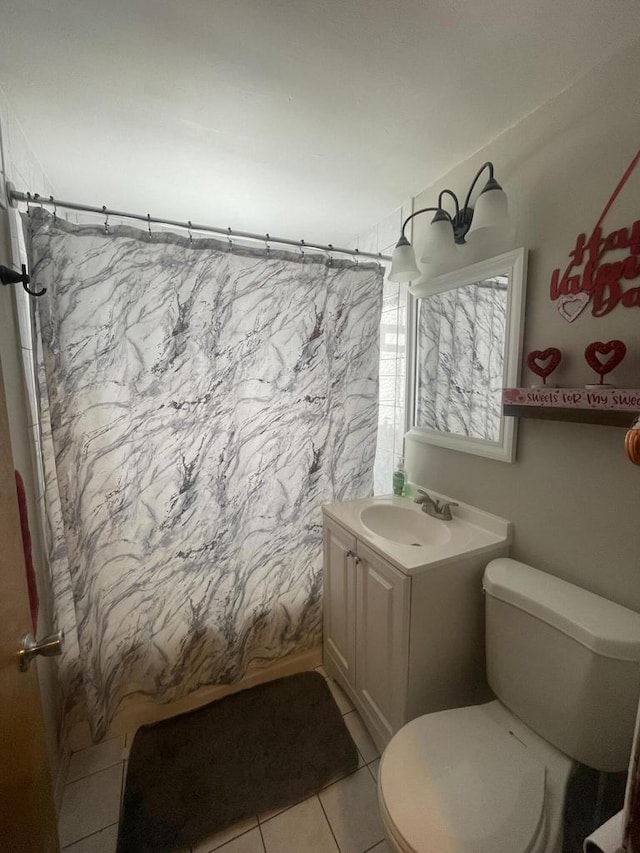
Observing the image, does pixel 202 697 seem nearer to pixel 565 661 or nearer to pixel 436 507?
pixel 436 507

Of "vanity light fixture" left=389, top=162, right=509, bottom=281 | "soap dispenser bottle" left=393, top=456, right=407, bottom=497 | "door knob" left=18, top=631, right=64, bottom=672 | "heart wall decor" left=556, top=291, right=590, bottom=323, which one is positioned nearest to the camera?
"door knob" left=18, top=631, right=64, bottom=672

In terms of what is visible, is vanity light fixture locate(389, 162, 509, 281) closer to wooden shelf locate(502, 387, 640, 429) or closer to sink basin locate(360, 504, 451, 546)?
wooden shelf locate(502, 387, 640, 429)

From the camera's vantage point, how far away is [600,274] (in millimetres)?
939

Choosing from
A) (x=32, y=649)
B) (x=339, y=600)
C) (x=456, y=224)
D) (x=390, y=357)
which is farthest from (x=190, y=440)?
(x=456, y=224)

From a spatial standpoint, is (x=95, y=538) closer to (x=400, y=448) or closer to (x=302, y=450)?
(x=302, y=450)

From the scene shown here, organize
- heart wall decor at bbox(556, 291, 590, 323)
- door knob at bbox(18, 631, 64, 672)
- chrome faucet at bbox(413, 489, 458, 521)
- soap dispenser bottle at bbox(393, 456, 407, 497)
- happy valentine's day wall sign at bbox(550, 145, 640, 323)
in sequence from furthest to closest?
soap dispenser bottle at bbox(393, 456, 407, 497) → chrome faucet at bbox(413, 489, 458, 521) → heart wall decor at bbox(556, 291, 590, 323) → happy valentine's day wall sign at bbox(550, 145, 640, 323) → door knob at bbox(18, 631, 64, 672)

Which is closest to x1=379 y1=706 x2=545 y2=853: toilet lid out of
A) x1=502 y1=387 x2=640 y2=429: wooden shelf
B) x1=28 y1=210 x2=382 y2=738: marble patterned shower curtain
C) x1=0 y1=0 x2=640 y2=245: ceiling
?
x1=28 y1=210 x2=382 y2=738: marble patterned shower curtain

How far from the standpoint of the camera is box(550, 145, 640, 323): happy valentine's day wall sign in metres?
0.88

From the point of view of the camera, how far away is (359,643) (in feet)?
4.52

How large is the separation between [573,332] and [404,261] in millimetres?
692

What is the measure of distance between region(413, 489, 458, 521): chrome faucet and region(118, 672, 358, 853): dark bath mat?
958mm

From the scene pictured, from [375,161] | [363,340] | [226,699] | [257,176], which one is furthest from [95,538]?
[375,161]

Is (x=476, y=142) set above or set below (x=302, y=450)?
above

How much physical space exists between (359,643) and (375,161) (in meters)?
1.89
